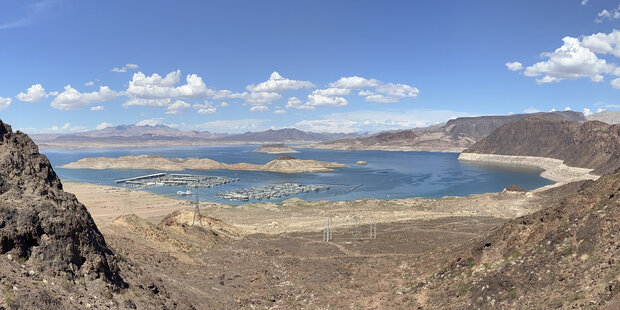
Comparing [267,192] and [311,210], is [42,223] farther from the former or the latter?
[267,192]

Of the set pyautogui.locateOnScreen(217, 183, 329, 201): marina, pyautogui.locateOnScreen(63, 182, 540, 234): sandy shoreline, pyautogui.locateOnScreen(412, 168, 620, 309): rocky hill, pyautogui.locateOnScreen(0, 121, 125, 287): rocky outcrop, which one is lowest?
pyautogui.locateOnScreen(217, 183, 329, 201): marina

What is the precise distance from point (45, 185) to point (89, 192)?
343ft

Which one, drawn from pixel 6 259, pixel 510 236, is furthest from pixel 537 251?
pixel 6 259

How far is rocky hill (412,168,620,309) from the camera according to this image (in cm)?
1538

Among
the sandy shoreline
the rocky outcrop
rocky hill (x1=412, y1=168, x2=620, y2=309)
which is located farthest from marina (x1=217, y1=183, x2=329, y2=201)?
rocky hill (x1=412, y1=168, x2=620, y2=309)

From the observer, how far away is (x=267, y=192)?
117375 mm

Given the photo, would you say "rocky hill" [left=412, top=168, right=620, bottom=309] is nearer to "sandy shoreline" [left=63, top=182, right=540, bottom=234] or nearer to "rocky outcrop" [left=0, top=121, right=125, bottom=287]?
"rocky outcrop" [left=0, top=121, right=125, bottom=287]

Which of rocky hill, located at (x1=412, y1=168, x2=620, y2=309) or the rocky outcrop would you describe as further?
the rocky outcrop

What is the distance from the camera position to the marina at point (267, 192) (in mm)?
107500

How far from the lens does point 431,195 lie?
109 metres

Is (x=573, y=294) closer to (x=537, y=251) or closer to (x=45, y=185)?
(x=537, y=251)

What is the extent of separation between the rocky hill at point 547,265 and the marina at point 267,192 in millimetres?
86015

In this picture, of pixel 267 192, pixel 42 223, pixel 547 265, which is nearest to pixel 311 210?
pixel 267 192

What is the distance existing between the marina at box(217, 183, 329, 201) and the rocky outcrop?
8525 centimetres
